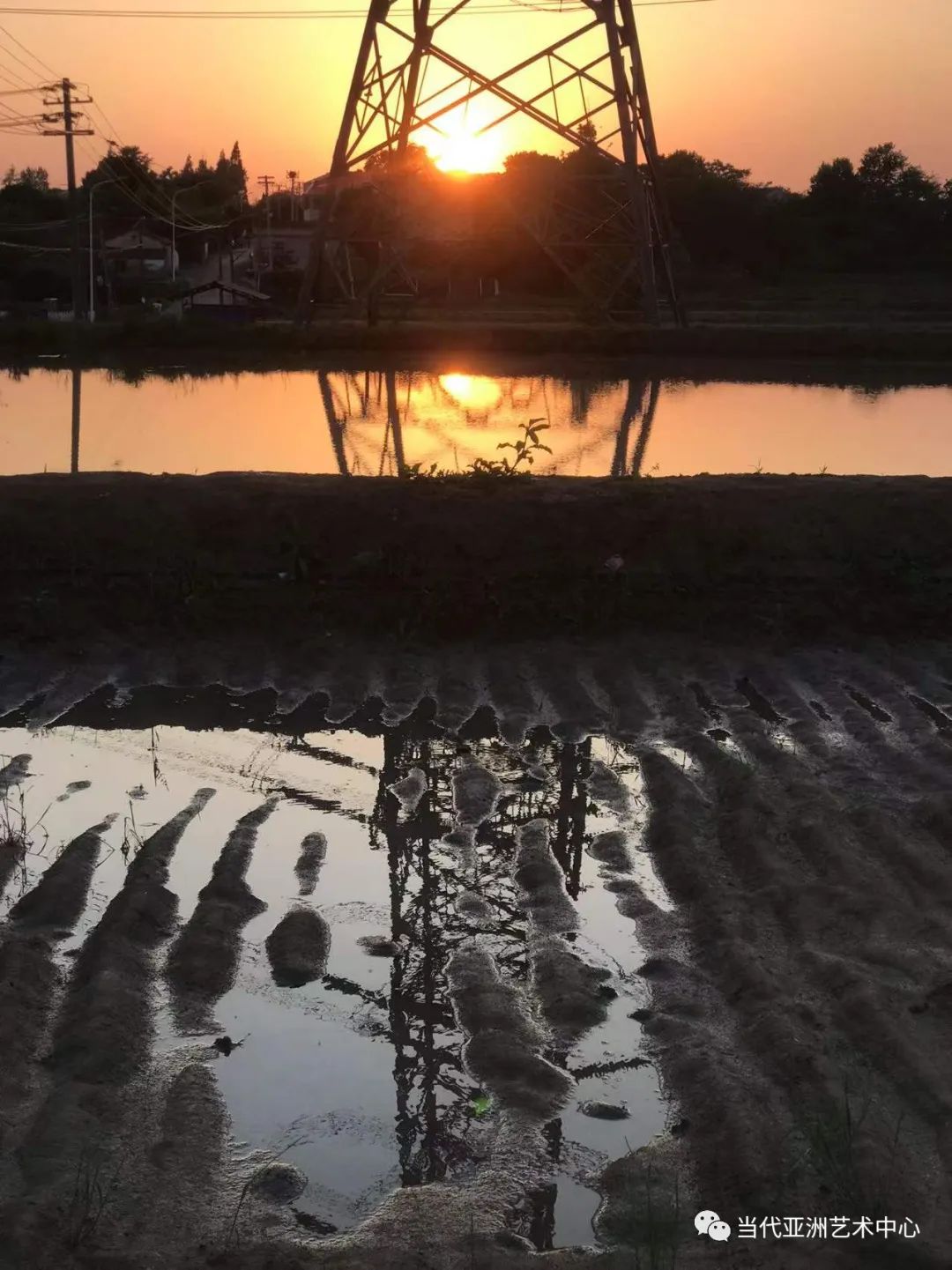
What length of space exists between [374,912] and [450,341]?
23972mm

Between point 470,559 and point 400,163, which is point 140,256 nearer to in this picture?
point 400,163

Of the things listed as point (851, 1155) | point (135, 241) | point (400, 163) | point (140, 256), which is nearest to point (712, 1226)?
point (851, 1155)

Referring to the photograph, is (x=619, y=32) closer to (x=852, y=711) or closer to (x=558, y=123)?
(x=558, y=123)

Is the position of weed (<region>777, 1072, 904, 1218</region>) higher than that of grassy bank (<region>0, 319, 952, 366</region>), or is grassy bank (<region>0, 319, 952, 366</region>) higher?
grassy bank (<region>0, 319, 952, 366</region>)

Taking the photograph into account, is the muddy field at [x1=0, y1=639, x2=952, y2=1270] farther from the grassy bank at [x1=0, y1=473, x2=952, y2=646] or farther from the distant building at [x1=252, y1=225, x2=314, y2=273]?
the distant building at [x1=252, y1=225, x2=314, y2=273]

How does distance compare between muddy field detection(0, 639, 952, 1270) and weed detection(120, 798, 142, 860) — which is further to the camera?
weed detection(120, 798, 142, 860)

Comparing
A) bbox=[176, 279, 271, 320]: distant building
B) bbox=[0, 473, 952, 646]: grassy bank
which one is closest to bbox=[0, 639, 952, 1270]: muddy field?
bbox=[0, 473, 952, 646]: grassy bank

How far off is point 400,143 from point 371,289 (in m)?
3.03

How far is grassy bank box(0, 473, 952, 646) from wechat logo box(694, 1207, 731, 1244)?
18.6 ft

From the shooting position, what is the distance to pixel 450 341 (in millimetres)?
27844

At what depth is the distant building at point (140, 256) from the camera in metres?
64.0

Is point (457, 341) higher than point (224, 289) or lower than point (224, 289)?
lower

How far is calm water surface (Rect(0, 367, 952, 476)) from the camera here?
13.9m

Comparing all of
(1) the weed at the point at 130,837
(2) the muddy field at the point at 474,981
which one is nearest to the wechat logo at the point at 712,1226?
(2) the muddy field at the point at 474,981
